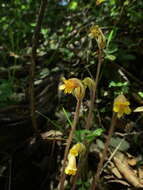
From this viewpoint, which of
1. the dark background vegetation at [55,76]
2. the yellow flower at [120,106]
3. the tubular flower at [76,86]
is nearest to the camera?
the yellow flower at [120,106]

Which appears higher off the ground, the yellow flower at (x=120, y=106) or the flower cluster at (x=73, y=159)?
the yellow flower at (x=120, y=106)

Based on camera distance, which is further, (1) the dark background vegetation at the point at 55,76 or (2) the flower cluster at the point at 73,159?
(1) the dark background vegetation at the point at 55,76

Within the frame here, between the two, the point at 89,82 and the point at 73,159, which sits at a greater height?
the point at 89,82

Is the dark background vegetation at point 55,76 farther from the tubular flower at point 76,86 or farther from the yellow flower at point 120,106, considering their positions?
the yellow flower at point 120,106

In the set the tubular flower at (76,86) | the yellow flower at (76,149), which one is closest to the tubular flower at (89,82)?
the tubular flower at (76,86)

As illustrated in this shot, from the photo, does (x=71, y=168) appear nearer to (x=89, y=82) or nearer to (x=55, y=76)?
(x=89, y=82)

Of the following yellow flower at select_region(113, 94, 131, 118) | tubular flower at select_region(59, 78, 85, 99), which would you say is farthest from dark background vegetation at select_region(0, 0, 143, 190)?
yellow flower at select_region(113, 94, 131, 118)

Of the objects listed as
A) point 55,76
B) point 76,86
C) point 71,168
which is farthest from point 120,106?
point 55,76

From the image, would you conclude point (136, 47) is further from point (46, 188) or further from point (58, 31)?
point (46, 188)

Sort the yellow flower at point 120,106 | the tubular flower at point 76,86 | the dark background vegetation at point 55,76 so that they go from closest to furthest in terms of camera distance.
Result: the yellow flower at point 120,106 < the tubular flower at point 76,86 < the dark background vegetation at point 55,76

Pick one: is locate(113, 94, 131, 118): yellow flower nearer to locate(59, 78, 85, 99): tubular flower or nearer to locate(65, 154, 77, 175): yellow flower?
locate(59, 78, 85, 99): tubular flower
